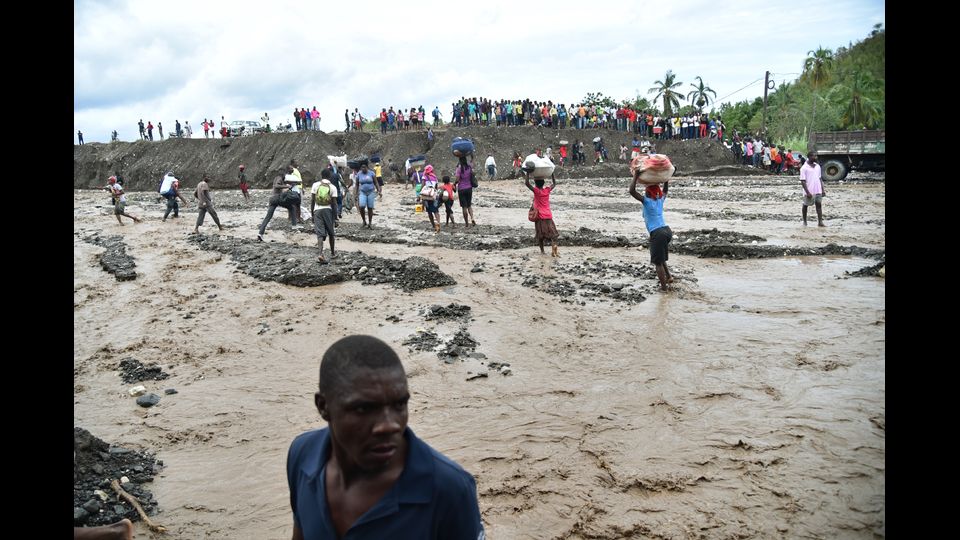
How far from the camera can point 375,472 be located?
1.70 meters

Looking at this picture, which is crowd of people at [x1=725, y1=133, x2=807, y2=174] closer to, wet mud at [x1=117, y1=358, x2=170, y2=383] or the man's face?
wet mud at [x1=117, y1=358, x2=170, y2=383]

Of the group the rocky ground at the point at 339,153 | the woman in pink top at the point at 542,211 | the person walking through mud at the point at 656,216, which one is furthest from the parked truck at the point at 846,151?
the person walking through mud at the point at 656,216

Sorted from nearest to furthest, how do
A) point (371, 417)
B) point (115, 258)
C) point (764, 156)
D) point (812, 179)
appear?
point (371, 417), point (115, 258), point (812, 179), point (764, 156)

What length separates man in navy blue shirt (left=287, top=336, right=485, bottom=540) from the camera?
5.31 ft

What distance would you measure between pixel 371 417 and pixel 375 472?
16 centimetres

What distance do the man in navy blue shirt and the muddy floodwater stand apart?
80.7 inches

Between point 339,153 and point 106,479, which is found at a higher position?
point 339,153

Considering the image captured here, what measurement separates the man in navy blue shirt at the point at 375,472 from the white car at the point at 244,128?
134ft

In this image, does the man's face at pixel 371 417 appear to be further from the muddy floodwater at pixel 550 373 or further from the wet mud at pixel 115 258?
the wet mud at pixel 115 258

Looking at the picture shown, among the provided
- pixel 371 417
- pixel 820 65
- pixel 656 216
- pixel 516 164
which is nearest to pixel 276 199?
Result: pixel 656 216

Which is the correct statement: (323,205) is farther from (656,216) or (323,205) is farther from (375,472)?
(375,472)

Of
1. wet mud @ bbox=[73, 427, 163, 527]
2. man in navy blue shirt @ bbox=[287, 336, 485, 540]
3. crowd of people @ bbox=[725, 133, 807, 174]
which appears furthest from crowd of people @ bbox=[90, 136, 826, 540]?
crowd of people @ bbox=[725, 133, 807, 174]
